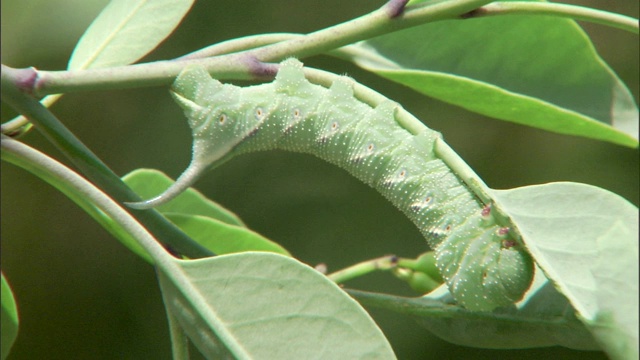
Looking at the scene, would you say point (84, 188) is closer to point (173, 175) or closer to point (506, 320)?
point (506, 320)

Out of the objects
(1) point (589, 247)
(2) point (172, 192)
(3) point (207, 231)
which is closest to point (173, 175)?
(3) point (207, 231)

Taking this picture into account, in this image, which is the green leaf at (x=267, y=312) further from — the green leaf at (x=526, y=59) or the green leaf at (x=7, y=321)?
the green leaf at (x=526, y=59)

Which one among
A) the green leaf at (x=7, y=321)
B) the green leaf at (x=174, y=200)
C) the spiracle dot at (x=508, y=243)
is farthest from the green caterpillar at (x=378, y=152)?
the green leaf at (x=7, y=321)

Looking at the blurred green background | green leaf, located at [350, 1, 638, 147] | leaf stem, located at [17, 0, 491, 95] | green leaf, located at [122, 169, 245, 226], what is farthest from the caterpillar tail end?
the blurred green background

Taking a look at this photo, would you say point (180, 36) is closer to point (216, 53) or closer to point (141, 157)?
point (141, 157)

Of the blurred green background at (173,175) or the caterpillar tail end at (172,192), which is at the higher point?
the caterpillar tail end at (172,192)

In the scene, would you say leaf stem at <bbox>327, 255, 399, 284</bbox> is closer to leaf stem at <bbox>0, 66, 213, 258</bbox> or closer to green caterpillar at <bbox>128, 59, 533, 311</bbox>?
green caterpillar at <bbox>128, 59, 533, 311</bbox>
